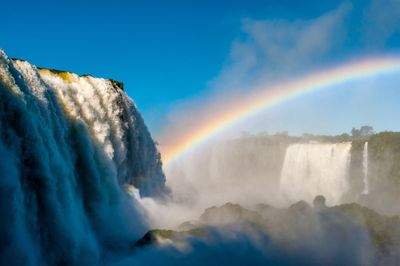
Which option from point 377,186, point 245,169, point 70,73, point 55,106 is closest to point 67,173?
point 55,106

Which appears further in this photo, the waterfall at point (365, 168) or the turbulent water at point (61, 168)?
the waterfall at point (365, 168)

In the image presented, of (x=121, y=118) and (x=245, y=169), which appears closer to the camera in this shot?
(x=121, y=118)

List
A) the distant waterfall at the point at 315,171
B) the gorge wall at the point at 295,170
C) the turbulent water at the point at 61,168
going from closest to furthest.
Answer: the turbulent water at the point at 61,168, the gorge wall at the point at 295,170, the distant waterfall at the point at 315,171

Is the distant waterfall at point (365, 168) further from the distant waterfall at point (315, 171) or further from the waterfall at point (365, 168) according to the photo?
the distant waterfall at point (315, 171)

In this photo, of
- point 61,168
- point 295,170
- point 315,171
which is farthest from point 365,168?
point 61,168

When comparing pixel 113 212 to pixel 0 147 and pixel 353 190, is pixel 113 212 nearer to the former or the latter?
pixel 0 147

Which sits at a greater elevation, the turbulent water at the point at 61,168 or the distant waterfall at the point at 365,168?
the distant waterfall at the point at 365,168

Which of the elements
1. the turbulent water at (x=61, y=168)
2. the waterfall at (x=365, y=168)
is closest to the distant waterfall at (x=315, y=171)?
the waterfall at (x=365, y=168)

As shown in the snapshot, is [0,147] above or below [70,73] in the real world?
below
